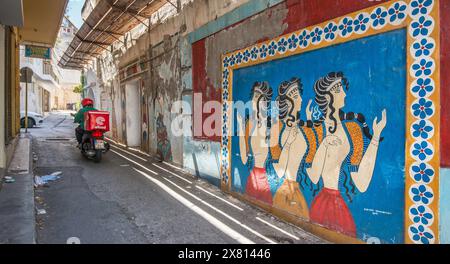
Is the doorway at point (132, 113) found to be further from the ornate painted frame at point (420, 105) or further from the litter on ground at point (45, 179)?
the ornate painted frame at point (420, 105)

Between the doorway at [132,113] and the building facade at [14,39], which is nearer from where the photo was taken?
the building facade at [14,39]

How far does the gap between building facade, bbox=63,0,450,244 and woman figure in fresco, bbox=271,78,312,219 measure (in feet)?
0.06

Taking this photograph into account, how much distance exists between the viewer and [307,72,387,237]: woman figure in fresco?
11.6 ft

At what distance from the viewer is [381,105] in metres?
3.40

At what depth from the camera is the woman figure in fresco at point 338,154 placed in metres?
3.54

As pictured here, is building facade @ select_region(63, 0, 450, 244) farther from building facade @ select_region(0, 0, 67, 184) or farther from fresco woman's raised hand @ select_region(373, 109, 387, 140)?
building facade @ select_region(0, 0, 67, 184)

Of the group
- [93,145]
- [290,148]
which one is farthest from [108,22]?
[290,148]

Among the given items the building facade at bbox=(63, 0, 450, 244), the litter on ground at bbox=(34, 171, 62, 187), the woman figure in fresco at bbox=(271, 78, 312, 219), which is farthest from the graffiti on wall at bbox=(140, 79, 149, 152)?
the woman figure in fresco at bbox=(271, 78, 312, 219)

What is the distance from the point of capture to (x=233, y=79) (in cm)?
581

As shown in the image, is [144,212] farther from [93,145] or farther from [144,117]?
[144,117]

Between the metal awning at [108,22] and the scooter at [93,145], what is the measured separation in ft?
10.4

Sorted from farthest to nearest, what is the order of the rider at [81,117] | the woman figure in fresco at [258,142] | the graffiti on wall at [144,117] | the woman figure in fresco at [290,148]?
the graffiti on wall at [144,117] < the rider at [81,117] < the woman figure in fresco at [258,142] < the woman figure in fresco at [290,148]

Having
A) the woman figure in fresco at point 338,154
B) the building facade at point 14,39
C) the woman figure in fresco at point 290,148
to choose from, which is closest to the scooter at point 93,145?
the building facade at point 14,39
